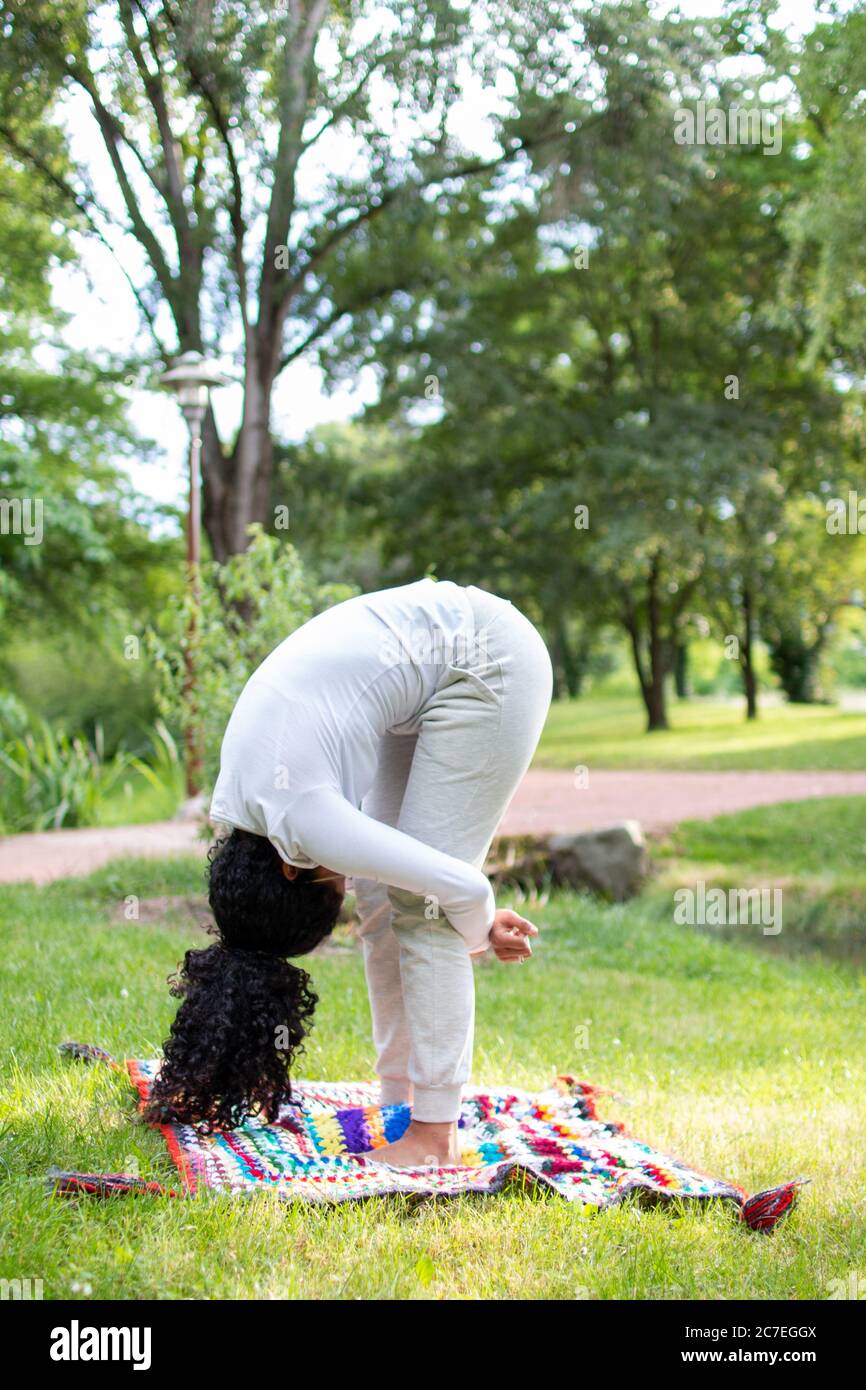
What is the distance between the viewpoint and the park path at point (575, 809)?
8.68 meters

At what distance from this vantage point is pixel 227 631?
6.95m

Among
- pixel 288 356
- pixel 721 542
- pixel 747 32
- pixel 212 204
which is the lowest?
pixel 721 542

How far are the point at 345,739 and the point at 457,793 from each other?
0.31 metres

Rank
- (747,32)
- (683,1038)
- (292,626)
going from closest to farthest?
(683,1038) → (292,626) → (747,32)

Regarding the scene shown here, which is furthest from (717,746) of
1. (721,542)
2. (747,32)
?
(747,32)

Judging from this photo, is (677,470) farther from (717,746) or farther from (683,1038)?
(683,1038)

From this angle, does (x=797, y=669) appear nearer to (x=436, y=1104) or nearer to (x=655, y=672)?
(x=655, y=672)

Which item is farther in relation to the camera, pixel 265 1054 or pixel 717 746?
pixel 717 746

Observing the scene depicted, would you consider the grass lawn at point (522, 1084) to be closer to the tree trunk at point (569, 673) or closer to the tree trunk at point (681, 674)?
the tree trunk at point (569, 673)

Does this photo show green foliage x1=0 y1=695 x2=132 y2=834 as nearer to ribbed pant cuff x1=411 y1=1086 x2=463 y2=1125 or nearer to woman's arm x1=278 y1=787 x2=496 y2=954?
ribbed pant cuff x1=411 y1=1086 x2=463 y2=1125

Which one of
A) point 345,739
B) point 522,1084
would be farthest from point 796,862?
point 345,739

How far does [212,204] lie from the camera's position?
14.8 meters

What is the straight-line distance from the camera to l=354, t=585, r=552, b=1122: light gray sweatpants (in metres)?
2.83

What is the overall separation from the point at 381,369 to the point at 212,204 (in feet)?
10.7
